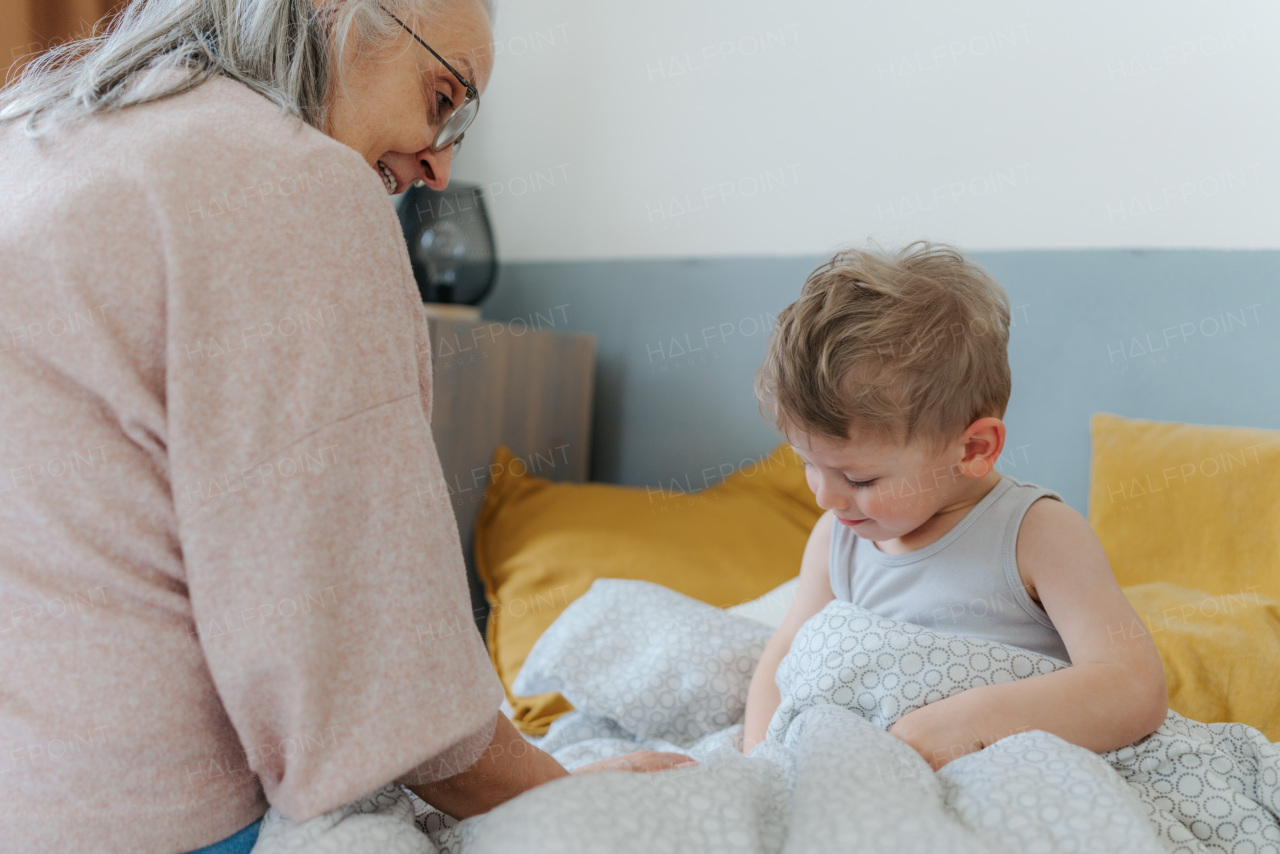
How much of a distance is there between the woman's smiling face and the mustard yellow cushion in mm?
948

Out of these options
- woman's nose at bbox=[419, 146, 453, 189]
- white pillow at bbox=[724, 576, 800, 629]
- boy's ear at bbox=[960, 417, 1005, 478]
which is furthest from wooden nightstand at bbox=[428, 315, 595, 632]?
boy's ear at bbox=[960, 417, 1005, 478]

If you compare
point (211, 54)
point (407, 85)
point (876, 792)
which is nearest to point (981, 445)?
point (876, 792)

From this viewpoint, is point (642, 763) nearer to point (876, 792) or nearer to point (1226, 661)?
point (876, 792)

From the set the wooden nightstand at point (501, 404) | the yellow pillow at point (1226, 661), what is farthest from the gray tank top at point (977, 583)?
the wooden nightstand at point (501, 404)

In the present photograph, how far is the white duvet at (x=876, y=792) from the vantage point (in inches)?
23.2

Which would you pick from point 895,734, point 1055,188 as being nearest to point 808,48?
point 1055,188

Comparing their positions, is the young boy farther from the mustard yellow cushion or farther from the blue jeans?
the blue jeans

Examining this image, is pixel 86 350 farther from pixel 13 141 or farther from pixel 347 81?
pixel 347 81

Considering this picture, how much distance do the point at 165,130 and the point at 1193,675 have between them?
43.7 inches

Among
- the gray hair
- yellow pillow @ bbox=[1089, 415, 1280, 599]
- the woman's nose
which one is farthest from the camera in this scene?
yellow pillow @ bbox=[1089, 415, 1280, 599]

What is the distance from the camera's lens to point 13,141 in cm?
71

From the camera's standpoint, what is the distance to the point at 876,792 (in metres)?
0.62

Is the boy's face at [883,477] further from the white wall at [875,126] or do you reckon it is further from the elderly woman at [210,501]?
the white wall at [875,126]

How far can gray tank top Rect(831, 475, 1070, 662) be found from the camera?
903 millimetres
